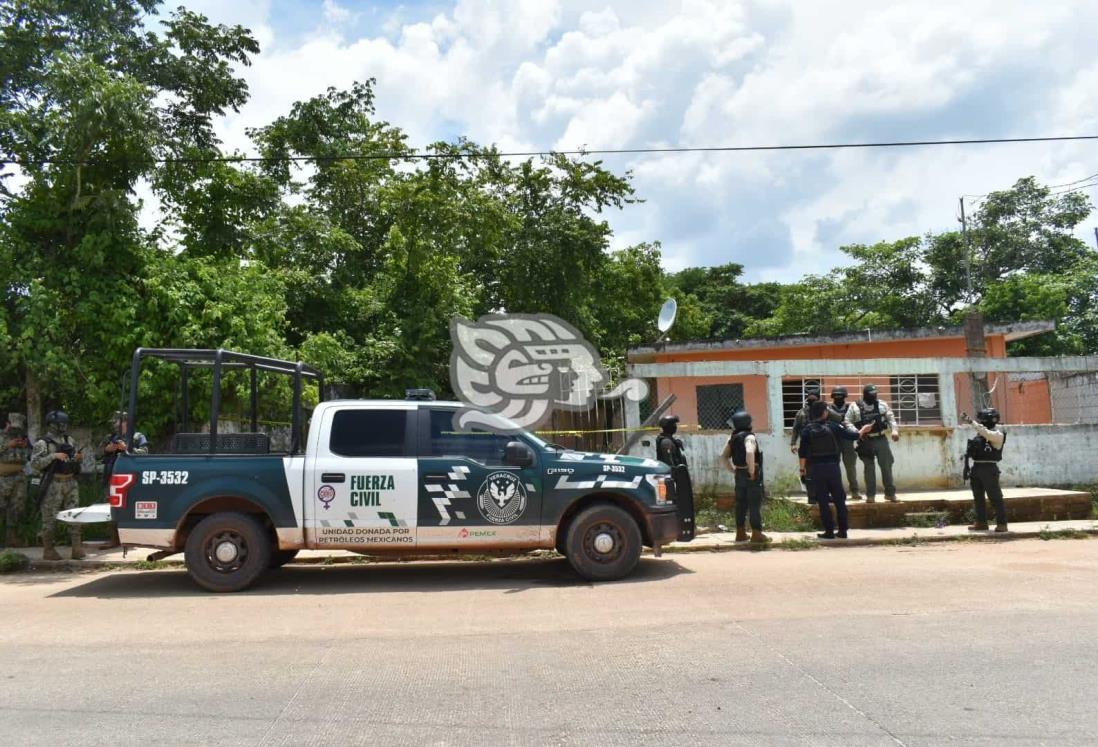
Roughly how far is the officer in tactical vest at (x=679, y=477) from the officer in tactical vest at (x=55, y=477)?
7148 mm

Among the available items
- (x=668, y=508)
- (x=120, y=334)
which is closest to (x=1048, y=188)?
(x=668, y=508)

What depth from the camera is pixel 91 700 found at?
4.41 m

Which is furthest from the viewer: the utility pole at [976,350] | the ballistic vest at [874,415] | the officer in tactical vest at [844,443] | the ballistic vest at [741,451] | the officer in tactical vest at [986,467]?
the utility pole at [976,350]

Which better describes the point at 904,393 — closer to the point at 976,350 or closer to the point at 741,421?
the point at 976,350

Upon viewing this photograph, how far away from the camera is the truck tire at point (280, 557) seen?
322 inches

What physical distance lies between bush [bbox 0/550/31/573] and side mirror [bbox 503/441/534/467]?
20.1 feet

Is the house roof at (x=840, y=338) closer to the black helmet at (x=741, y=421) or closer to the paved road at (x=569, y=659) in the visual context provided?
the black helmet at (x=741, y=421)

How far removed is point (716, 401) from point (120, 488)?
509 inches

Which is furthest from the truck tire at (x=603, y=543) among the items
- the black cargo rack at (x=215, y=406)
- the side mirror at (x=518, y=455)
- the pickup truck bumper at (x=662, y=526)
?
the black cargo rack at (x=215, y=406)

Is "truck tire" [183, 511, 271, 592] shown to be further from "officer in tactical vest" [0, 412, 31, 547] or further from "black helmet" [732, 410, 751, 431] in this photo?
"black helmet" [732, 410, 751, 431]

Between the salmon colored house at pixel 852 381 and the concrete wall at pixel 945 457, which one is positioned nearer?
the concrete wall at pixel 945 457

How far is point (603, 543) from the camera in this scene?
7641 millimetres

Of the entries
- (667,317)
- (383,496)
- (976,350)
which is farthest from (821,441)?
(976,350)

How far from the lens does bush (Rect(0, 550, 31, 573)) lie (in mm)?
9008
